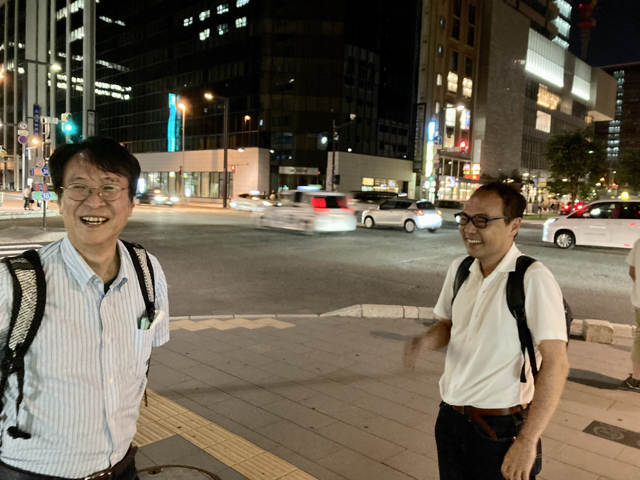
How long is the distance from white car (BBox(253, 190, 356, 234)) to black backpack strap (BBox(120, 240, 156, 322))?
18.5 m

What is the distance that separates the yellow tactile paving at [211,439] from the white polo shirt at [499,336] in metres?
1.55

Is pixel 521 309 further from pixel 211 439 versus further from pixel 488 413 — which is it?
pixel 211 439

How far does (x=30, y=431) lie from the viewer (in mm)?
1599

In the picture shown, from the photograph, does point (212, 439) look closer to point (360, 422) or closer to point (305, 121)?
point (360, 422)

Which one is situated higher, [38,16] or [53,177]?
[38,16]

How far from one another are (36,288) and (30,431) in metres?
0.47

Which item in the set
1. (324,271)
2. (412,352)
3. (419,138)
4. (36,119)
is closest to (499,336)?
(412,352)

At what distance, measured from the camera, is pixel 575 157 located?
44.8 metres

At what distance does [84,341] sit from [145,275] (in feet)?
1.10

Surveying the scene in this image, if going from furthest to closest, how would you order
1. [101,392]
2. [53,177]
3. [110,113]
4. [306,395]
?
[110,113]
[306,395]
[53,177]
[101,392]

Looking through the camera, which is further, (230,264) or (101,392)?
(230,264)

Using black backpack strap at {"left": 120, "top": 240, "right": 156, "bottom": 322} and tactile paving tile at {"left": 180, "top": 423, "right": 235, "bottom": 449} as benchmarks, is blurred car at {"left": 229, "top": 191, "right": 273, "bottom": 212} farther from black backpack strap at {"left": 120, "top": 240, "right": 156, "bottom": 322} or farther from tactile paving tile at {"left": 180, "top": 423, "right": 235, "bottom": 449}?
black backpack strap at {"left": 120, "top": 240, "right": 156, "bottom": 322}

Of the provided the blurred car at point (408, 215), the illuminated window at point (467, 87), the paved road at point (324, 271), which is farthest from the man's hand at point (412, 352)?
the illuminated window at point (467, 87)

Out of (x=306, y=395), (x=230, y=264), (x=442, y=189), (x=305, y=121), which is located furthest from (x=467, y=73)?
(x=306, y=395)
